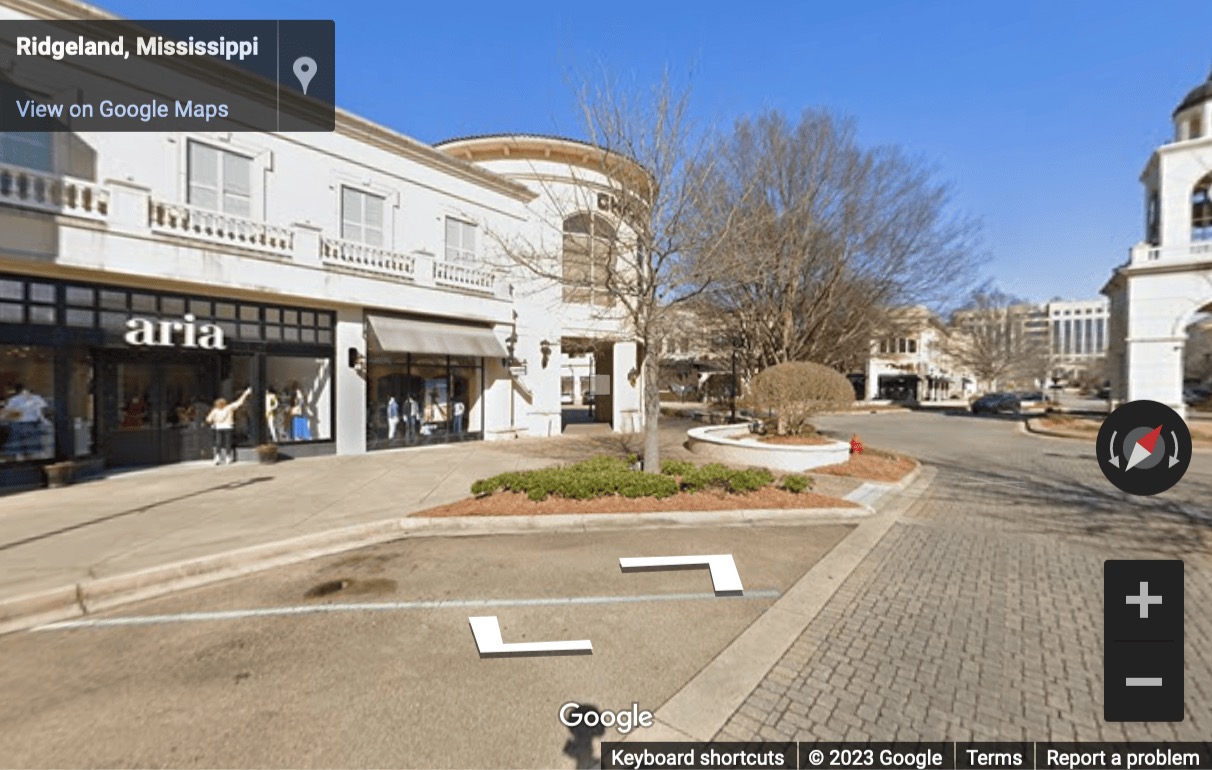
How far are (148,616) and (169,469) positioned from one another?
8.73 metres

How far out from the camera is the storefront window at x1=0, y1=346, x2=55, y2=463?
9.38 m

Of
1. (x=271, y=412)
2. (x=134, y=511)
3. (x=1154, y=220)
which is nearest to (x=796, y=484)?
(x=134, y=511)

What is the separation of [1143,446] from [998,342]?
190ft

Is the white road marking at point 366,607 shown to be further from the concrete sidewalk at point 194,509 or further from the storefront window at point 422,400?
the storefront window at point 422,400

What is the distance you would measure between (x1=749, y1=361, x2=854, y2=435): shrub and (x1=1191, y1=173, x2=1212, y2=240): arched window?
81.5ft

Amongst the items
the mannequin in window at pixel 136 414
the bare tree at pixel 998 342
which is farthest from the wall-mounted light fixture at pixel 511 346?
the bare tree at pixel 998 342

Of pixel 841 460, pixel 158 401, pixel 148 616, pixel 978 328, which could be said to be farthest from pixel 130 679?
pixel 978 328

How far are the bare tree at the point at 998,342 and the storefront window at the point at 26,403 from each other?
57403mm

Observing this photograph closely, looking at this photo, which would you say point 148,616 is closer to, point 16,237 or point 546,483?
point 546,483

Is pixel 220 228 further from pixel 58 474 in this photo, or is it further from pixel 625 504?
pixel 625 504

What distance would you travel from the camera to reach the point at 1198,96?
76.8 ft

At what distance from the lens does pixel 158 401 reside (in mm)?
11562

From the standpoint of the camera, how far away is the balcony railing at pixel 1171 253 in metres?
21.9

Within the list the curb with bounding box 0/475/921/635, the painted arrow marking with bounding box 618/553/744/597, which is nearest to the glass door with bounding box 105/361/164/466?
the curb with bounding box 0/475/921/635
